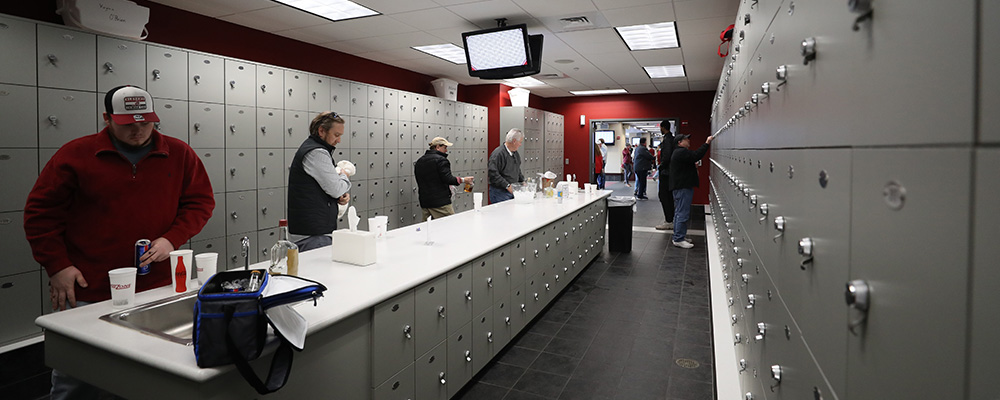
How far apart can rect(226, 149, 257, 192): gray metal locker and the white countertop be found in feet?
7.87

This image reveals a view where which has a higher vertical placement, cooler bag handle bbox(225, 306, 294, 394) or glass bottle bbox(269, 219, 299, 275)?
glass bottle bbox(269, 219, 299, 275)

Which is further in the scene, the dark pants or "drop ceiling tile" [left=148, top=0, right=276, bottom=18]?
the dark pants

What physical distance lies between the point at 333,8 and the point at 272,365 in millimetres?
4533

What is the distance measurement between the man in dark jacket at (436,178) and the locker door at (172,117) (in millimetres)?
2193

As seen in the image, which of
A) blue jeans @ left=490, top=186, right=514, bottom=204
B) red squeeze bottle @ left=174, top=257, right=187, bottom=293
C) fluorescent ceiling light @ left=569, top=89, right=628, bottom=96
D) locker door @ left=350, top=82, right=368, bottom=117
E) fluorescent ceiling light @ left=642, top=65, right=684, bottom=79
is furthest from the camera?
fluorescent ceiling light @ left=569, top=89, right=628, bottom=96

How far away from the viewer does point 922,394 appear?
0.58 metres

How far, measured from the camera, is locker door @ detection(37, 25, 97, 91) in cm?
362

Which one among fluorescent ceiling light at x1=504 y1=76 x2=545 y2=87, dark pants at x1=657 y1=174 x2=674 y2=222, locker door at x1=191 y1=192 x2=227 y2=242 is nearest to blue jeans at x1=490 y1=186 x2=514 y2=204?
locker door at x1=191 y1=192 x2=227 y2=242

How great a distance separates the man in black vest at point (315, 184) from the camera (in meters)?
3.33

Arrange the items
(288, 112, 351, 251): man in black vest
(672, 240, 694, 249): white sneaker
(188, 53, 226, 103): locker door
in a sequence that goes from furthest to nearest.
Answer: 1. (672, 240, 694, 249): white sneaker
2. (188, 53, 226, 103): locker door
3. (288, 112, 351, 251): man in black vest

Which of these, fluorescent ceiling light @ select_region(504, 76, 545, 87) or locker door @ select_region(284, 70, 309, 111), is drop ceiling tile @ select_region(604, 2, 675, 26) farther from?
fluorescent ceiling light @ select_region(504, 76, 545, 87)

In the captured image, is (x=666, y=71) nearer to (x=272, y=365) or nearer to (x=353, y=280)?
(x=353, y=280)

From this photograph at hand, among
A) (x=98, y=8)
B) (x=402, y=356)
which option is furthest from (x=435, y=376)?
(x=98, y=8)

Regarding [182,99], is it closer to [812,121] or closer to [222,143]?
[222,143]
